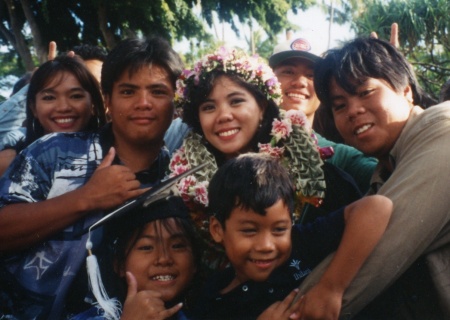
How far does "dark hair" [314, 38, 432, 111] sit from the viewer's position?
313cm

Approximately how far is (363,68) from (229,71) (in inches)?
36.0

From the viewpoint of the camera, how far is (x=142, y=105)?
3516 millimetres

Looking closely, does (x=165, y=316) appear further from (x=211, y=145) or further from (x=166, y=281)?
(x=211, y=145)

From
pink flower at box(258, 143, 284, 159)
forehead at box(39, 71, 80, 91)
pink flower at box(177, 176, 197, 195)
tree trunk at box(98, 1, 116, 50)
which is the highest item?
tree trunk at box(98, 1, 116, 50)

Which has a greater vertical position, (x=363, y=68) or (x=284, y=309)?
(x=363, y=68)

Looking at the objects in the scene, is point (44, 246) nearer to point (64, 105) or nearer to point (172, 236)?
point (172, 236)

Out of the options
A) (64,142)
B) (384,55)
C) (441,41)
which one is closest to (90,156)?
(64,142)

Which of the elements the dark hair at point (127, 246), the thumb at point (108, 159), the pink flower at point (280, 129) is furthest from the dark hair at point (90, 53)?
the dark hair at point (127, 246)

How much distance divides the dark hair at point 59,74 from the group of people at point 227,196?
0.01 m

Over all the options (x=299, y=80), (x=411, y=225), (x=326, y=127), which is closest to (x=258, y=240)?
(x=411, y=225)

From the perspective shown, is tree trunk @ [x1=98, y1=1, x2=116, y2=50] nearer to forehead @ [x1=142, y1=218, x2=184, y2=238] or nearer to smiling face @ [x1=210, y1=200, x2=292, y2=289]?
forehead @ [x1=142, y1=218, x2=184, y2=238]

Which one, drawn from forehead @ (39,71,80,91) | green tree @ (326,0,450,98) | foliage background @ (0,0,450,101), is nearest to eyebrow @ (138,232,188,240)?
forehead @ (39,71,80,91)

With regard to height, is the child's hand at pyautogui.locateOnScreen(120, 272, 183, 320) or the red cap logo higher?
the red cap logo

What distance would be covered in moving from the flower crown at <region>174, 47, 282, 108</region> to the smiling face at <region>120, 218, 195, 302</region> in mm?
969
